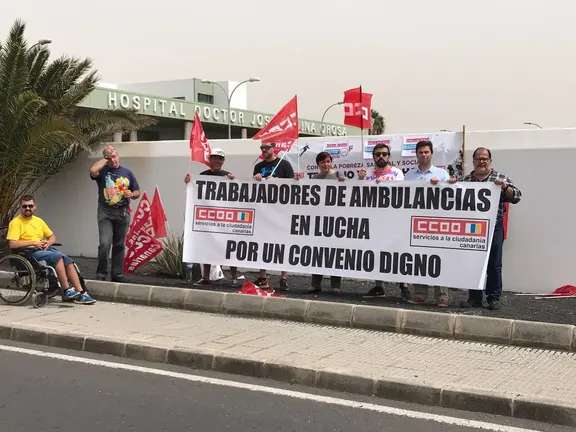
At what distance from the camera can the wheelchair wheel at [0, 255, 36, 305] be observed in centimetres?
808

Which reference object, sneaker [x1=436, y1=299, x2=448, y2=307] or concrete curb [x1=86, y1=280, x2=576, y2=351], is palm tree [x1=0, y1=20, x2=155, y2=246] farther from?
sneaker [x1=436, y1=299, x2=448, y2=307]

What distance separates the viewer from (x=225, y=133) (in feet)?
163

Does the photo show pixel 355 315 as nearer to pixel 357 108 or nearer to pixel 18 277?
pixel 357 108

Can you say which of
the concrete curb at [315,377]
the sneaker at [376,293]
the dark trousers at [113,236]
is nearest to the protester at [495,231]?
the sneaker at [376,293]

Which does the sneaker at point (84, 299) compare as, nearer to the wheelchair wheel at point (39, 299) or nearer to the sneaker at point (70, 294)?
the sneaker at point (70, 294)

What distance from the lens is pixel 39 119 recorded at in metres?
11.8

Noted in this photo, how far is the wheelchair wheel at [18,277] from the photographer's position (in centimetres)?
808

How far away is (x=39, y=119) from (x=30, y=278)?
4599 millimetres

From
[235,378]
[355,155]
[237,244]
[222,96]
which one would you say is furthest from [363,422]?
[222,96]

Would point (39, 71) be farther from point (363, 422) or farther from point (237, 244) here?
point (363, 422)

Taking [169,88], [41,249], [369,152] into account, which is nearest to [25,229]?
[41,249]

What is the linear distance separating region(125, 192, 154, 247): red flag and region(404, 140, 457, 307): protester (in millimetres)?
4245

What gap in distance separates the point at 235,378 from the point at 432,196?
11.0 feet

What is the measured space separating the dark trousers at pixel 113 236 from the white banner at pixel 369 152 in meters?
2.61
